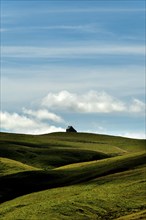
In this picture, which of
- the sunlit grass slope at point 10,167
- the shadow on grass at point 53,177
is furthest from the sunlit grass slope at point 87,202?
the sunlit grass slope at point 10,167

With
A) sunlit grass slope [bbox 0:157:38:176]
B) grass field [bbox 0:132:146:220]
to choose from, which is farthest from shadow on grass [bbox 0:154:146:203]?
sunlit grass slope [bbox 0:157:38:176]

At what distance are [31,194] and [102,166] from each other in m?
33.2

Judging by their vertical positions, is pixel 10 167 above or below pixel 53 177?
above

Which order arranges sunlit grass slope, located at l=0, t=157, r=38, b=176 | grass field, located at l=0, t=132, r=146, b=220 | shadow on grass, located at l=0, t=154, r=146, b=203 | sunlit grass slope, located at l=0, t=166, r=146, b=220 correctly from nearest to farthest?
1. sunlit grass slope, located at l=0, t=166, r=146, b=220
2. grass field, located at l=0, t=132, r=146, b=220
3. shadow on grass, located at l=0, t=154, r=146, b=203
4. sunlit grass slope, located at l=0, t=157, r=38, b=176

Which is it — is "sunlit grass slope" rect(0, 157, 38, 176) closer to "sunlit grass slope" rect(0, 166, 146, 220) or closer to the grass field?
the grass field

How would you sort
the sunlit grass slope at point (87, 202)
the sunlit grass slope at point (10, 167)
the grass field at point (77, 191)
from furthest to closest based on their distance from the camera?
the sunlit grass slope at point (10, 167) → the grass field at point (77, 191) → the sunlit grass slope at point (87, 202)

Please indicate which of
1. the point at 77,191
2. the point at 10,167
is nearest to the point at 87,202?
the point at 77,191

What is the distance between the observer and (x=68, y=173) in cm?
14388

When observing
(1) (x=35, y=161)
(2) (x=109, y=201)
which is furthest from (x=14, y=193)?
(1) (x=35, y=161)

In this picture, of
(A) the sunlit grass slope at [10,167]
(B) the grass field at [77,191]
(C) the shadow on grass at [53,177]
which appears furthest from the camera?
(A) the sunlit grass slope at [10,167]

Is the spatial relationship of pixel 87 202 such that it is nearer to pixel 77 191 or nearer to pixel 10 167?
pixel 77 191

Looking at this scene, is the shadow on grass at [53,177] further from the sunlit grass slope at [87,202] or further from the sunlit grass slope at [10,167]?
the sunlit grass slope at [10,167]

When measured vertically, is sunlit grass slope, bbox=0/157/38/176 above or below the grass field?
above

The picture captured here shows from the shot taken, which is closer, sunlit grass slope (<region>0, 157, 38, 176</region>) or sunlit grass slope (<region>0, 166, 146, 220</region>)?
sunlit grass slope (<region>0, 166, 146, 220</region>)
